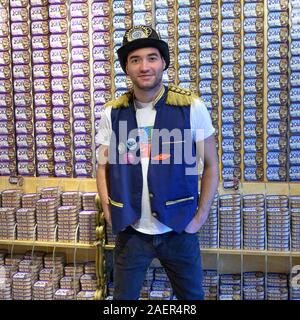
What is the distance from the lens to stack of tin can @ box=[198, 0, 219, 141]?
3.17 meters

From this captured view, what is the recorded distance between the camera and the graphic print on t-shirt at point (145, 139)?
7.59ft

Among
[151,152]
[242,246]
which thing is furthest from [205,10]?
[242,246]

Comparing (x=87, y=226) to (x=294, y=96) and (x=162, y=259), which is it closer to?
(x=162, y=259)

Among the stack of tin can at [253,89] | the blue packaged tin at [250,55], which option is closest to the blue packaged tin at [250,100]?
the stack of tin can at [253,89]

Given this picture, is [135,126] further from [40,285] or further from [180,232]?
[40,285]

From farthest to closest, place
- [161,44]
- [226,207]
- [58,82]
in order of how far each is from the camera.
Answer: [58,82], [226,207], [161,44]

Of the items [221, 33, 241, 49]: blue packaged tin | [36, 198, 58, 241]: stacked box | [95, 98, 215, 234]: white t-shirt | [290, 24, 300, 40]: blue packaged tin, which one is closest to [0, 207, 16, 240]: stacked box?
[36, 198, 58, 241]: stacked box

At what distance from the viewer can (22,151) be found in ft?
11.4

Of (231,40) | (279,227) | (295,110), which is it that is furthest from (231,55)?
(279,227)

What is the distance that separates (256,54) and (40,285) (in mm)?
2043

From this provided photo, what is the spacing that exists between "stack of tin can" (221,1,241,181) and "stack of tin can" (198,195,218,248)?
0.30m

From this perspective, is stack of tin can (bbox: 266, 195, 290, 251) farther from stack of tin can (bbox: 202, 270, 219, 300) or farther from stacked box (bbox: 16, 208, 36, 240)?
stacked box (bbox: 16, 208, 36, 240)

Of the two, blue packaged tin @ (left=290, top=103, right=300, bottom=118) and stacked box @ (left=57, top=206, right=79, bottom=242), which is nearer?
blue packaged tin @ (left=290, top=103, right=300, bottom=118)

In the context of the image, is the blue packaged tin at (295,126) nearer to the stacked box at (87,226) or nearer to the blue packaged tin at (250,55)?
the blue packaged tin at (250,55)
